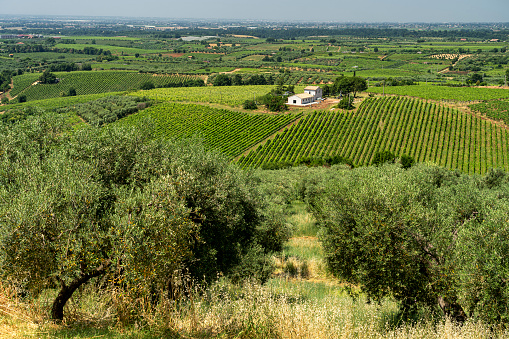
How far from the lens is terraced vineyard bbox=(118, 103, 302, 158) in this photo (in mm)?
78188

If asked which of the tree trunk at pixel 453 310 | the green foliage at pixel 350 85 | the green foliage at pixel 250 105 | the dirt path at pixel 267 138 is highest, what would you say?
the green foliage at pixel 350 85

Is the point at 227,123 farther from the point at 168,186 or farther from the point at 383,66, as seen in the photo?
the point at 383,66

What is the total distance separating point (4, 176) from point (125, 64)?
205761 millimetres

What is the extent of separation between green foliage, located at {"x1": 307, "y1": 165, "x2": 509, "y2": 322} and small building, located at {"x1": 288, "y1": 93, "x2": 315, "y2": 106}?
86.6 m

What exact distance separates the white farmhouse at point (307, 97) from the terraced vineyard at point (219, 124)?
11.1m

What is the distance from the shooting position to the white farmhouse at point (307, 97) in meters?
98.4

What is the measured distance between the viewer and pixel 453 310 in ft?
37.2

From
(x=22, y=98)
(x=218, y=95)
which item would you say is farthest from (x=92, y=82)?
(x=218, y=95)

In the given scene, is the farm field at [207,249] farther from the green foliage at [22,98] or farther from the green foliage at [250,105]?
the green foliage at [22,98]

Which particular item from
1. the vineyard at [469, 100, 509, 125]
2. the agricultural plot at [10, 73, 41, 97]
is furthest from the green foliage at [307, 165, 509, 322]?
the agricultural plot at [10, 73, 41, 97]

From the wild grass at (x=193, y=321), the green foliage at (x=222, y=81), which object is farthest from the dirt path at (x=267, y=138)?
the green foliage at (x=222, y=81)

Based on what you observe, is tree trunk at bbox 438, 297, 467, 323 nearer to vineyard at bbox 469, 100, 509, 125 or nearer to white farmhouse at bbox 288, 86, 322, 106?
vineyard at bbox 469, 100, 509, 125

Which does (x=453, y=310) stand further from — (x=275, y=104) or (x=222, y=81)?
(x=222, y=81)

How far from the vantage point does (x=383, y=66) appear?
188 m
